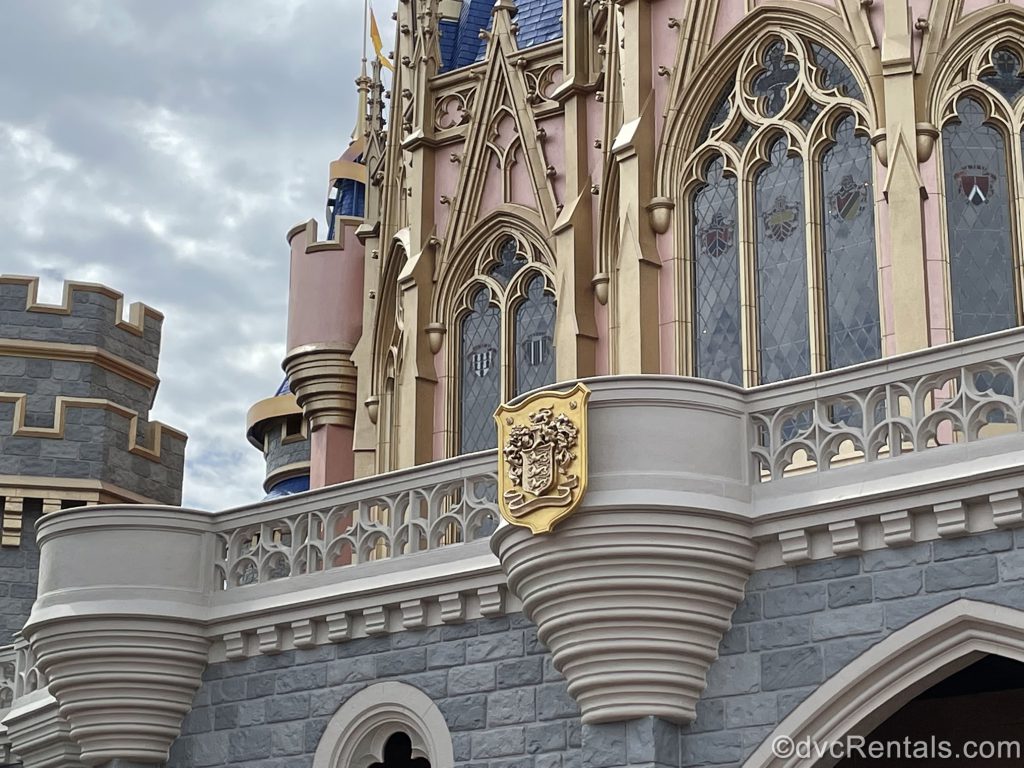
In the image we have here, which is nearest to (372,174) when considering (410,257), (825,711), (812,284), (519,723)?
(410,257)

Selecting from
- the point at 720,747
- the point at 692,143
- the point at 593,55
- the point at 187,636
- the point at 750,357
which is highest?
the point at 593,55

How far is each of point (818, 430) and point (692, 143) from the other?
6178 millimetres

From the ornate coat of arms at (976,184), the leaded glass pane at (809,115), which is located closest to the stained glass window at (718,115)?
the leaded glass pane at (809,115)

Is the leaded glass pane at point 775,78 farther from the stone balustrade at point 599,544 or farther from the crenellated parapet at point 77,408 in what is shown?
the crenellated parapet at point 77,408

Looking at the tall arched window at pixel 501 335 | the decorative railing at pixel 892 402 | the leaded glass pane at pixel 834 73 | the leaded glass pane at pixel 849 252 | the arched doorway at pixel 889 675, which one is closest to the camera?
the arched doorway at pixel 889 675

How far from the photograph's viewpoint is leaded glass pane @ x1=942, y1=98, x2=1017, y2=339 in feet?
51.3

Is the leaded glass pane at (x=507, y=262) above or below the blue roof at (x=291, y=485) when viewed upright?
below

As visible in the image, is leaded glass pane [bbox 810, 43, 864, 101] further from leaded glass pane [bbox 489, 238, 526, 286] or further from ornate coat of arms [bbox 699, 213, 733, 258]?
leaded glass pane [bbox 489, 238, 526, 286]

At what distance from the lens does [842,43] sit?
16.6 metres

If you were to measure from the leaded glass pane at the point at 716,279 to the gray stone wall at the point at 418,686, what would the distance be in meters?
4.50

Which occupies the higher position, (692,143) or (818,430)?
(692,143)

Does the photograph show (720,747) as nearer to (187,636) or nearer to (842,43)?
(187,636)

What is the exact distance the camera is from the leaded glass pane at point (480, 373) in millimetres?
19328

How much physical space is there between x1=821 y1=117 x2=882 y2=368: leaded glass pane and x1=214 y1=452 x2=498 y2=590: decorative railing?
3.31 meters
